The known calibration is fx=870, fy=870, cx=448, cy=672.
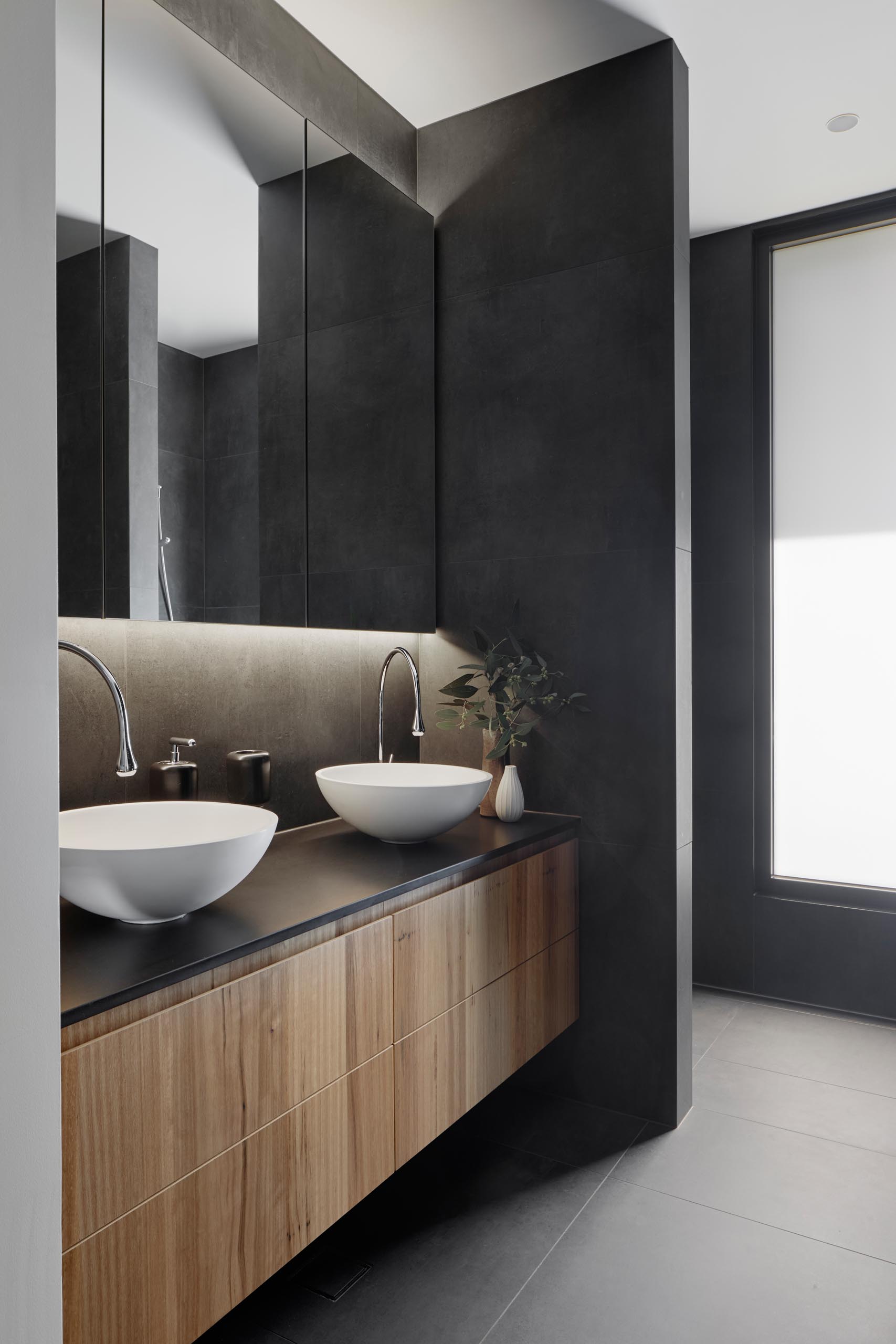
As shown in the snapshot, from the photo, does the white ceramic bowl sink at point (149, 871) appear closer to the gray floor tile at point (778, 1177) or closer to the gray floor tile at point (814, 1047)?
the gray floor tile at point (778, 1177)

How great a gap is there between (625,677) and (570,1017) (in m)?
0.92

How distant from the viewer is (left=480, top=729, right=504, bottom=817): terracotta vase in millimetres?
2377

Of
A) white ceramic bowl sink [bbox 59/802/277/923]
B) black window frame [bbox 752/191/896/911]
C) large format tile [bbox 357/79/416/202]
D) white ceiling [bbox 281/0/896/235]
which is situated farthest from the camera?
black window frame [bbox 752/191/896/911]

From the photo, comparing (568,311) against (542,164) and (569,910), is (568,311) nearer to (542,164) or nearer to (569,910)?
(542,164)

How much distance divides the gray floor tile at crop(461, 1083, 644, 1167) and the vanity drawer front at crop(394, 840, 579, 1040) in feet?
1.62

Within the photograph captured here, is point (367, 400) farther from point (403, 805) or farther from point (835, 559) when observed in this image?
point (835, 559)

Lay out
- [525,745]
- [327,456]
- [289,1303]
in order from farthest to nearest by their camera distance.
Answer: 1. [525,745]
2. [327,456]
3. [289,1303]

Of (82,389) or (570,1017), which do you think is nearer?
(82,389)

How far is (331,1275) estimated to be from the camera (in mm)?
1693

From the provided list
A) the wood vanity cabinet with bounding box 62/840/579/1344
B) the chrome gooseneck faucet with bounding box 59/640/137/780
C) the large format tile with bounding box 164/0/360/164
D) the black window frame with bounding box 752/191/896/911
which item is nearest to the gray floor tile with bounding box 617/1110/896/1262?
the wood vanity cabinet with bounding box 62/840/579/1344

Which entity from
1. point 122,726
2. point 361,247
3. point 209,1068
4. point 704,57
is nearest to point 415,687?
point 122,726

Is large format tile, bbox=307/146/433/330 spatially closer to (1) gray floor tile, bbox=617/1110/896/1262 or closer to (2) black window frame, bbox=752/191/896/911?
(2) black window frame, bbox=752/191/896/911

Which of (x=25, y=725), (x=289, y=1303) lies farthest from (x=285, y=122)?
(x=289, y=1303)

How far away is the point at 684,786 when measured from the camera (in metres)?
2.32
